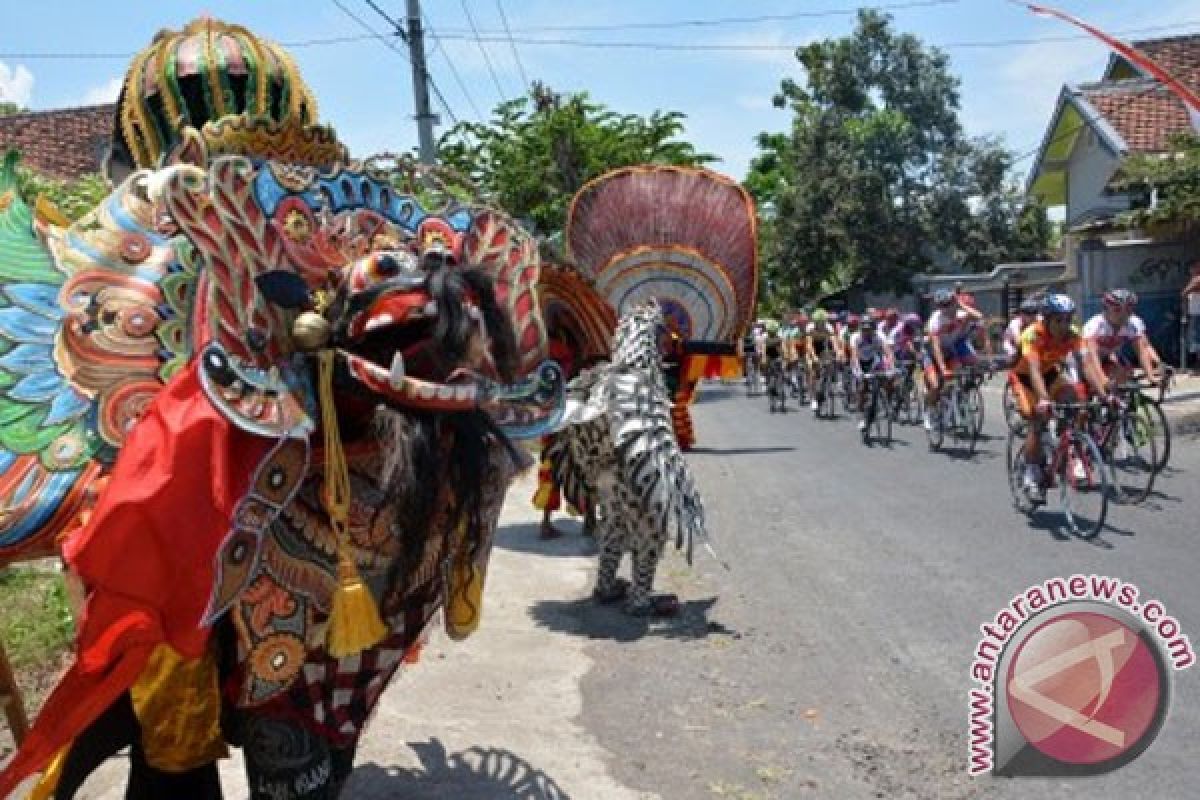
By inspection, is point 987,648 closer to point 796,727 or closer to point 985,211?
point 796,727

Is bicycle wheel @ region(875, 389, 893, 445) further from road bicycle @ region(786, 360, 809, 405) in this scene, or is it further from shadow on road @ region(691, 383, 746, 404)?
shadow on road @ region(691, 383, 746, 404)

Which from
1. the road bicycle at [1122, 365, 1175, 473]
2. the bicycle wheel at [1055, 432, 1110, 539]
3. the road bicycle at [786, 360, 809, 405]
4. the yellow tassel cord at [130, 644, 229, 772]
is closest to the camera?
the yellow tassel cord at [130, 644, 229, 772]

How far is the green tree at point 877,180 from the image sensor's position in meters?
32.6

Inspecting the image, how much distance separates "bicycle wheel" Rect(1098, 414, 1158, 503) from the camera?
29.0 feet

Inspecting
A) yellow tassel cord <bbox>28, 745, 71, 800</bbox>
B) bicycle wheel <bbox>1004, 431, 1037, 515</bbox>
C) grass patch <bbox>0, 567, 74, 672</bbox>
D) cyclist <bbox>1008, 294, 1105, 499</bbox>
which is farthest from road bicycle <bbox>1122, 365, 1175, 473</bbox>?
yellow tassel cord <bbox>28, 745, 71, 800</bbox>

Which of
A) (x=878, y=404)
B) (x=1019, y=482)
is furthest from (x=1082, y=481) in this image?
(x=878, y=404)

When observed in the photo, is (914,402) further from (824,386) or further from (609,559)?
(609,559)

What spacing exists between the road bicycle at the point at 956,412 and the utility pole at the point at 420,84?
6.63 metres

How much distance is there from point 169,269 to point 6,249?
2.11 ft

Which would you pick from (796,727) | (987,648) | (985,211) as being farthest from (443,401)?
(985,211)

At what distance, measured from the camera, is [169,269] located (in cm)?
252

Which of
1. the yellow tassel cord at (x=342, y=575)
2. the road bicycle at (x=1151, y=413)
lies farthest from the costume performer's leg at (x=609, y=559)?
the road bicycle at (x=1151, y=413)

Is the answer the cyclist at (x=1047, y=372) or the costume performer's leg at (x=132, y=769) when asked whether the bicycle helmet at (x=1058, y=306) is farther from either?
the costume performer's leg at (x=132, y=769)

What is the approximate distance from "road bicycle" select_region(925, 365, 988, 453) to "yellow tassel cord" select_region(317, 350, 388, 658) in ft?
35.8
